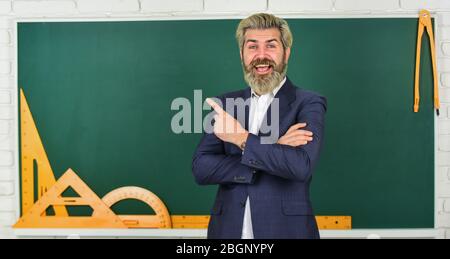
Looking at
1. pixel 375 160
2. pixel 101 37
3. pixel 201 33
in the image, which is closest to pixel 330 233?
pixel 375 160

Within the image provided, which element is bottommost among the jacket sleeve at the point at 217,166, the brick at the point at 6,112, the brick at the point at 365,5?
the jacket sleeve at the point at 217,166

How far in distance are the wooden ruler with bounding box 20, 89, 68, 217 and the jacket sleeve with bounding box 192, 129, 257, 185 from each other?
1.09m

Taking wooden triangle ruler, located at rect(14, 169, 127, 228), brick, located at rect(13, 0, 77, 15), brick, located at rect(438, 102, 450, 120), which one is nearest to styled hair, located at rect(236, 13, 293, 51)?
brick, located at rect(438, 102, 450, 120)

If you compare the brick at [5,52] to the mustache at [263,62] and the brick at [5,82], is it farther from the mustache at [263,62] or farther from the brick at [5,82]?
the mustache at [263,62]

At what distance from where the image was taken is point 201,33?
9.09ft

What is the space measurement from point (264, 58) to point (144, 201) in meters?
1.09

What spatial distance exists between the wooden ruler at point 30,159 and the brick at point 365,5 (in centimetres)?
175

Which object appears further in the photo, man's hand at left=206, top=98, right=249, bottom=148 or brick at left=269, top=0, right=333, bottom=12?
brick at left=269, top=0, right=333, bottom=12

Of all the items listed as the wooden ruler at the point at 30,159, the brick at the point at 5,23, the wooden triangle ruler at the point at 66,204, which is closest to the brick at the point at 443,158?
the wooden triangle ruler at the point at 66,204

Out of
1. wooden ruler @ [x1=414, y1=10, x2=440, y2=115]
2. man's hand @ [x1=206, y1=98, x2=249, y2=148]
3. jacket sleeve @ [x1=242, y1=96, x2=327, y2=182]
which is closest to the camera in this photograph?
jacket sleeve @ [x1=242, y1=96, x2=327, y2=182]

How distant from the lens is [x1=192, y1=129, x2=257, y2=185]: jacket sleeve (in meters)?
1.93

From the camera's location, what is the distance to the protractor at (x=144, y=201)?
2.75 m

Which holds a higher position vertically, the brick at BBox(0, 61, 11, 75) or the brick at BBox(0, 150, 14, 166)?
the brick at BBox(0, 61, 11, 75)

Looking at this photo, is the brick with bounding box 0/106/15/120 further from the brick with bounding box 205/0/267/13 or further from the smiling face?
the smiling face
